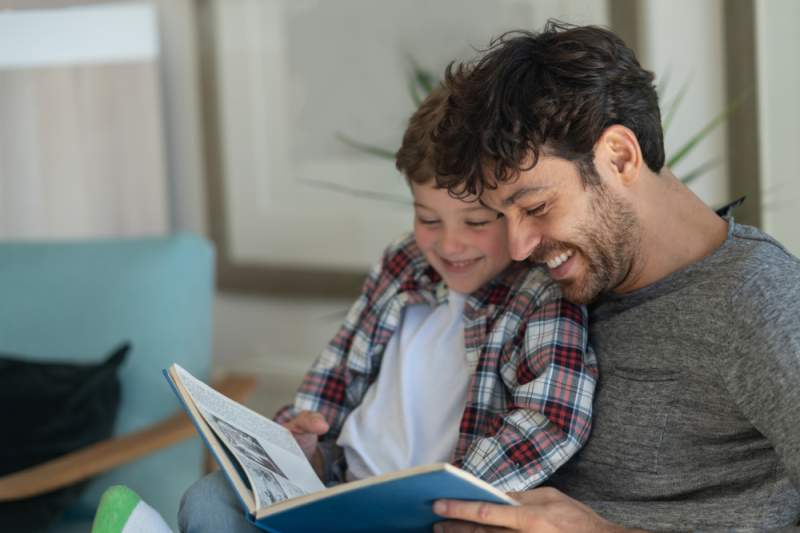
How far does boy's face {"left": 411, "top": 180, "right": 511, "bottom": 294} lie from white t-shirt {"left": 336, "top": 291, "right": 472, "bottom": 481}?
0.19ft

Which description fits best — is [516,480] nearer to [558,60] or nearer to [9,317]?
[558,60]

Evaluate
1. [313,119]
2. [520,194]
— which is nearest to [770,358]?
[520,194]

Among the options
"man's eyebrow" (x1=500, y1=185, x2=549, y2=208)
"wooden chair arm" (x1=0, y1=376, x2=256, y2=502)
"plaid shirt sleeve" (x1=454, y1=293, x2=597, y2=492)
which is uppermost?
"man's eyebrow" (x1=500, y1=185, x2=549, y2=208)

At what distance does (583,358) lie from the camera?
1035 mm

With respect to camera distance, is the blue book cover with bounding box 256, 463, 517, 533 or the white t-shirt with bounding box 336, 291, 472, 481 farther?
the white t-shirt with bounding box 336, 291, 472, 481

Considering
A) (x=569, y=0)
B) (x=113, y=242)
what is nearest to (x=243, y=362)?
(x=113, y=242)

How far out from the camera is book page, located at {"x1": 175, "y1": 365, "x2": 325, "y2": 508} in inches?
34.6

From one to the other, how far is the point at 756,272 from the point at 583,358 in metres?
0.26

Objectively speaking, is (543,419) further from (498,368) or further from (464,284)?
(464,284)

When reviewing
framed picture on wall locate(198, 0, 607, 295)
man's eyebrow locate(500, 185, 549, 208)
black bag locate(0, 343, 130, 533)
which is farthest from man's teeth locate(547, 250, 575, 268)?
black bag locate(0, 343, 130, 533)

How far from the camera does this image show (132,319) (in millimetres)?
1855

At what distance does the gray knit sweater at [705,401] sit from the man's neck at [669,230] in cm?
3

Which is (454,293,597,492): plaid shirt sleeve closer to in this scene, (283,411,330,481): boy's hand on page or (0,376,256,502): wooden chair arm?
(283,411,330,481): boy's hand on page

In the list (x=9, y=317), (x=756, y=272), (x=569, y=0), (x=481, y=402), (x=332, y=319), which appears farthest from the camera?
(x=332, y=319)
